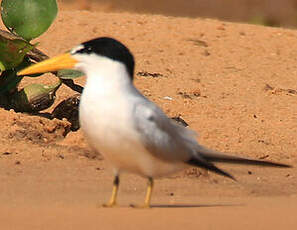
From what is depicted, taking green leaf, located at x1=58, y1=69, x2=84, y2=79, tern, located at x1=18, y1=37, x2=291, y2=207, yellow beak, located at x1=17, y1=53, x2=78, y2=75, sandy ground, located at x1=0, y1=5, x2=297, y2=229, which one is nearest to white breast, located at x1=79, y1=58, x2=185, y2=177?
tern, located at x1=18, y1=37, x2=291, y2=207

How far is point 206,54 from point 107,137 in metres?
6.40

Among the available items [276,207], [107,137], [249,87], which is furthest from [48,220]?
[249,87]

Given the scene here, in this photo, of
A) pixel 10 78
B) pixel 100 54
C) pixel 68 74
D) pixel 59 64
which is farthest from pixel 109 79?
pixel 10 78

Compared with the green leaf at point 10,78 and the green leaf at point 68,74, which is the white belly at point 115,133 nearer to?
the green leaf at point 68,74

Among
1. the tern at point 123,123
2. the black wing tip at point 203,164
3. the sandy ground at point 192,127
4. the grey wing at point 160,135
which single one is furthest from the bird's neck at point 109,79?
the sandy ground at point 192,127

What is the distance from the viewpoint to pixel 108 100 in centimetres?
777

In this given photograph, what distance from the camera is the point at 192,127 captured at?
1152 cm

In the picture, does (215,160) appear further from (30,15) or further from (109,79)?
(30,15)

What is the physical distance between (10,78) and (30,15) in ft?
1.96

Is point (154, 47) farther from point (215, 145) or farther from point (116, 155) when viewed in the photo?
point (116, 155)

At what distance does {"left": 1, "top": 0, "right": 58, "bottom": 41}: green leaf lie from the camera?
35.6ft

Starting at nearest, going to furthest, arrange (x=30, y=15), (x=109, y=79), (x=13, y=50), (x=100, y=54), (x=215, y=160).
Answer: (x=109, y=79), (x=100, y=54), (x=215, y=160), (x=13, y=50), (x=30, y=15)

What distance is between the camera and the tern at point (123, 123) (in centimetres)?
778

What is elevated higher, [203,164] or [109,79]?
[109,79]
